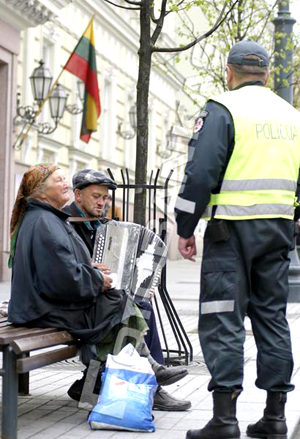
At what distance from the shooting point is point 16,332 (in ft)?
18.3

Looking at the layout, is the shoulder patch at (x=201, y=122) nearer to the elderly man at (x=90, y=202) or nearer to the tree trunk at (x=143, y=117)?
the elderly man at (x=90, y=202)

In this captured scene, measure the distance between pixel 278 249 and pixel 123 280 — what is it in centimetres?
143

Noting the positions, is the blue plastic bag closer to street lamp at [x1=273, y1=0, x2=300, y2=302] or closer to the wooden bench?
the wooden bench

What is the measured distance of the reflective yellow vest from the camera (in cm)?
529

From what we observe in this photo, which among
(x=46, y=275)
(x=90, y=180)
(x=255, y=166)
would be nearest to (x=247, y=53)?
(x=255, y=166)

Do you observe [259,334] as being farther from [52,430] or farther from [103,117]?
[103,117]

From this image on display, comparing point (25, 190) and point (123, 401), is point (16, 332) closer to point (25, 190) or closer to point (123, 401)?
point (123, 401)

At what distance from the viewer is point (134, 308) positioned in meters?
6.17

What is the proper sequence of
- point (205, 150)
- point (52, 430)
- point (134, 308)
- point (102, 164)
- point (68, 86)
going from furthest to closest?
point (102, 164)
point (68, 86)
point (134, 308)
point (52, 430)
point (205, 150)

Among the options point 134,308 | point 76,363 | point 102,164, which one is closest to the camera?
point 134,308

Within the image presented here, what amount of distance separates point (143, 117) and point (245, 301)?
12.1ft

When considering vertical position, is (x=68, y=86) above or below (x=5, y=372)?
above

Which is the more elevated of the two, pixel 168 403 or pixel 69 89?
pixel 69 89

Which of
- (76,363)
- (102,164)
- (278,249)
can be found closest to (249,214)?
(278,249)
